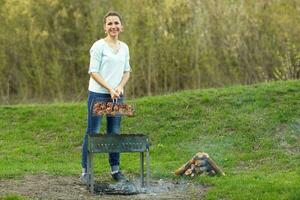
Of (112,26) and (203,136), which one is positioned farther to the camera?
(203,136)

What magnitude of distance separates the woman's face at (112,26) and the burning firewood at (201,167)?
1.84 meters

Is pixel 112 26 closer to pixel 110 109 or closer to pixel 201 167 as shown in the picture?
pixel 110 109

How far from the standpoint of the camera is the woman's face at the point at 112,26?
24.0 feet

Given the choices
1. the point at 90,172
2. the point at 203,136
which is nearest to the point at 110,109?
the point at 90,172

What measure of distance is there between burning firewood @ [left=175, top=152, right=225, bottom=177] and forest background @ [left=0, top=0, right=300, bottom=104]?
8667mm

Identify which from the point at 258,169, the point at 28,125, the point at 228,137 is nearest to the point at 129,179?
the point at 258,169

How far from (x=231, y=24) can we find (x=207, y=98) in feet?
16.1

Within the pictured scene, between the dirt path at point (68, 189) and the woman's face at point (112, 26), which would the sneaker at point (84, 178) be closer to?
the dirt path at point (68, 189)

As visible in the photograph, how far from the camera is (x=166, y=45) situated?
17.1m

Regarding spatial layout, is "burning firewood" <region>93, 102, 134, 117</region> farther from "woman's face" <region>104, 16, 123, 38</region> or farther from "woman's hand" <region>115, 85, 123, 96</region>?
"woman's face" <region>104, 16, 123, 38</region>

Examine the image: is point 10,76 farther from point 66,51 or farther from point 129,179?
point 129,179

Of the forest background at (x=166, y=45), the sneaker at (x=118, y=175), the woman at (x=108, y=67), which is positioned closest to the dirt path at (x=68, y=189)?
the sneaker at (x=118, y=175)

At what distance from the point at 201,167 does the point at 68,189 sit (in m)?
1.68

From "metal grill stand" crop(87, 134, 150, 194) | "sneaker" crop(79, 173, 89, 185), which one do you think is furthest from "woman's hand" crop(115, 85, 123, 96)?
→ "sneaker" crop(79, 173, 89, 185)
